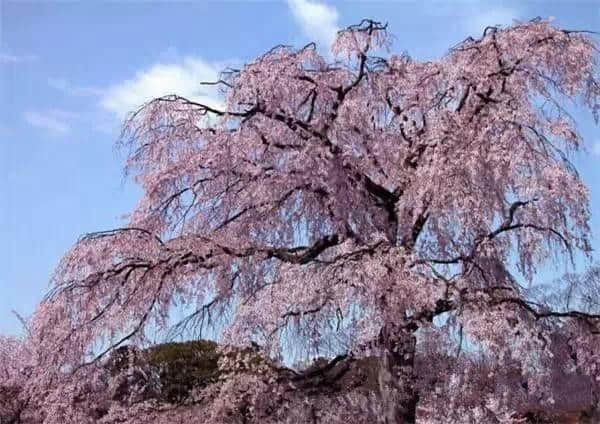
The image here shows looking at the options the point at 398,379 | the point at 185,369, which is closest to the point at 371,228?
the point at 398,379

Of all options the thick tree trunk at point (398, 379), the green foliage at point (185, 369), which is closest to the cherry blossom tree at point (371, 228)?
the thick tree trunk at point (398, 379)

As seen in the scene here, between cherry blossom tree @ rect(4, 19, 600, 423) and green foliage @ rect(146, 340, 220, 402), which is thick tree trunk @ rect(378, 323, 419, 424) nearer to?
cherry blossom tree @ rect(4, 19, 600, 423)

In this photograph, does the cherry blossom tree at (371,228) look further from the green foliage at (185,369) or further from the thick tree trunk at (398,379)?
the green foliage at (185,369)

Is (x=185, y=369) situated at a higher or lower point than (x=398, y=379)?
higher

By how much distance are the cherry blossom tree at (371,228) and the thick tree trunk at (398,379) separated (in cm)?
2

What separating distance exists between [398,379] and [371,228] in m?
1.59

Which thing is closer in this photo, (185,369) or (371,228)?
(371,228)

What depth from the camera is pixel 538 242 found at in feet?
25.5

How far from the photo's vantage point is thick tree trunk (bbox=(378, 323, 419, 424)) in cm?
746

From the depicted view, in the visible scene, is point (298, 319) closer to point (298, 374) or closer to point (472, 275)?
point (298, 374)

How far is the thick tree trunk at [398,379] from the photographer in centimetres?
746

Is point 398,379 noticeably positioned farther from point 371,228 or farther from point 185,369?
point 185,369

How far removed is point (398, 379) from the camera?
791 centimetres

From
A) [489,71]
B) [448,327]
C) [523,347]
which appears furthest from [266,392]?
[489,71]
